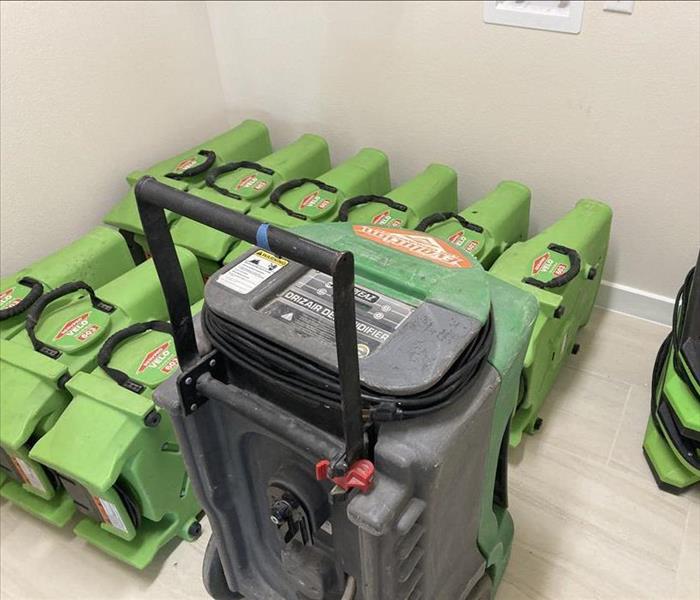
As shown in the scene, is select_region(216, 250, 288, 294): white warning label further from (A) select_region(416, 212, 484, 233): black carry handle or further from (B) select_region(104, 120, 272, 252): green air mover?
(B) select_region(104, 120, 272, 252): green air mover

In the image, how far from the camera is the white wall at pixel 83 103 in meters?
1.48

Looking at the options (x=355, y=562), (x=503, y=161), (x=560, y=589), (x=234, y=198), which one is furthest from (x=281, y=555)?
(x=503, y=161)

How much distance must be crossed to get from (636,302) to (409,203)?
0.63 m

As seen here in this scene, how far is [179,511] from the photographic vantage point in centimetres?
119

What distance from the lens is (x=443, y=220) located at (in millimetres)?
1479

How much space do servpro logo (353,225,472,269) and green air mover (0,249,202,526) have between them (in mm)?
596

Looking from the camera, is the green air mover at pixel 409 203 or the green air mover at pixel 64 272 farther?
the green air mover at pixel 409 203

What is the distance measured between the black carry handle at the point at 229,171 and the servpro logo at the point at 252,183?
0.03m

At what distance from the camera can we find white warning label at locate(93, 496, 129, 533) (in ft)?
3.60

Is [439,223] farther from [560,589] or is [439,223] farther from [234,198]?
[560,589]

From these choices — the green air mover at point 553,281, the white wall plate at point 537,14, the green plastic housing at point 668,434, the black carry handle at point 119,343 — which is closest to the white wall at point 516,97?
the white wall plate at point 537,14

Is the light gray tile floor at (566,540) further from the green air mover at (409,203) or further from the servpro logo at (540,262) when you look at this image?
the green air mover at (409,203)

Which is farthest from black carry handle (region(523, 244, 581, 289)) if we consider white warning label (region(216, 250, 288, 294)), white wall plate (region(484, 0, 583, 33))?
white warning label (region(216, 250, 288, 294))

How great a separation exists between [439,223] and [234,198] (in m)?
0.49
